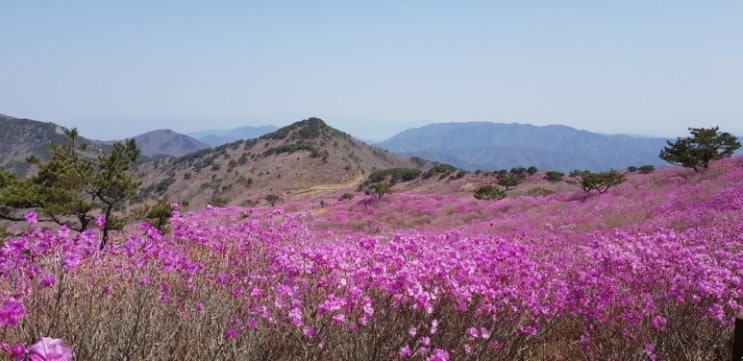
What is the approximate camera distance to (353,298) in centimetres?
365

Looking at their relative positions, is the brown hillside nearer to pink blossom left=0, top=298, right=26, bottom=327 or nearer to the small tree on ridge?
the small tree on ridge

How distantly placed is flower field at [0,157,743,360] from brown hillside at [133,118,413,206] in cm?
5611

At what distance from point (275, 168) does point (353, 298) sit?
8262 centimetres

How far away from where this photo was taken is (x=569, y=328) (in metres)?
5.89

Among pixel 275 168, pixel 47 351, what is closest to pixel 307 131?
pixel 275 168

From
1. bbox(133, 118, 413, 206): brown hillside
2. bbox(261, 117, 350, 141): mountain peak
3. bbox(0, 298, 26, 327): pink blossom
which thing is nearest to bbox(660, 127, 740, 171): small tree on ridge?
bbox(0, 298, 26, 327): pink blossom

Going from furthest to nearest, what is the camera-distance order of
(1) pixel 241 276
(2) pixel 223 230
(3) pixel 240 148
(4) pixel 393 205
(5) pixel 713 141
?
1. (3) pixel 240 148
2. (4) pixel 393 205
3. (5) pixel 713 141
4. (2) pixel 223 230
5. (1) pixel 241 276

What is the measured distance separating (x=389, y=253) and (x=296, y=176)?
7342cm

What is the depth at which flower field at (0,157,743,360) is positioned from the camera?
11.7 feet

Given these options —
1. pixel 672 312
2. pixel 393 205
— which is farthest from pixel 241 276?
pixel 393 205

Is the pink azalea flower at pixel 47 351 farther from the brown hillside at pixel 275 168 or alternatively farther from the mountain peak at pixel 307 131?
the mountain peak at pixel 307 131

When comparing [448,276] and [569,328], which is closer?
[448,276]

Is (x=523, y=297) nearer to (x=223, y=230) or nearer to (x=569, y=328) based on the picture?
(x=569, y=328)

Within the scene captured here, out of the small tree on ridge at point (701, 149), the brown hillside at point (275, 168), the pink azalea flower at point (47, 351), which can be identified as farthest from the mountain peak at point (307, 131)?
the pink azalea flower at point (47, 351)
